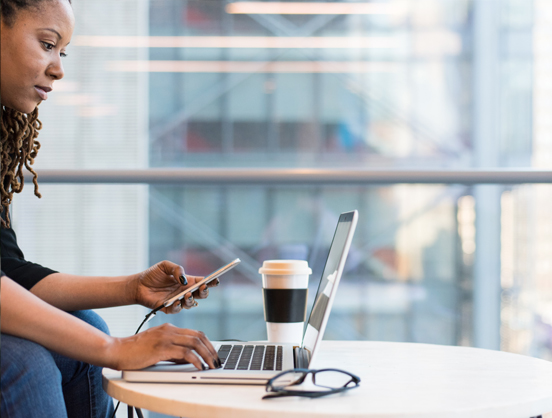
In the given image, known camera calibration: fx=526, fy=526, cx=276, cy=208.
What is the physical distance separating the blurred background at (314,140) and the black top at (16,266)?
1.32 metres

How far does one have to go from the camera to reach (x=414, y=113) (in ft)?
9.61

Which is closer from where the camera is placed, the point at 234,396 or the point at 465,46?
the point at 234,396

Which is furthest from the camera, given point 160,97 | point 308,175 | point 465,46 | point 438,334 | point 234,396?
point 465,46

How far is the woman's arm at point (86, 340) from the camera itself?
20.7 inches

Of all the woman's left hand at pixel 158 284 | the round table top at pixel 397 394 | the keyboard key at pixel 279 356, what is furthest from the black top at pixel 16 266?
the keyboard key at pixel 279 356

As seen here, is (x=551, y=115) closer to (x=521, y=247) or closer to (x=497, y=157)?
(x=497, y=157)

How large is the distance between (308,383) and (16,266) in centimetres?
46

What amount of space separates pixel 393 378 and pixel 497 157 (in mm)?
2380

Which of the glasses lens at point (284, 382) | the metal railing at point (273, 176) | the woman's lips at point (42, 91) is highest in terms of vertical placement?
the woman's lips at point (42, 91)

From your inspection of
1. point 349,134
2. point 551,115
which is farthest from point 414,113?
point 551,115

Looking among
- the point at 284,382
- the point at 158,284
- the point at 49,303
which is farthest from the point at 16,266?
the point at 284,382

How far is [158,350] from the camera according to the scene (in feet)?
1.72

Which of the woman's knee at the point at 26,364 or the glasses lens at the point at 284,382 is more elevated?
the woman's knee at the point at 26,364

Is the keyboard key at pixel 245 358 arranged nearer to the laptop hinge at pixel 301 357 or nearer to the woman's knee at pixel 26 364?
the laptop hinge at pixel 301 357
